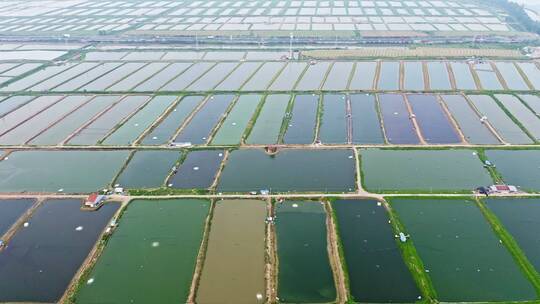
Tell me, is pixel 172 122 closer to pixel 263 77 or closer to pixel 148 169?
pixel 148 169

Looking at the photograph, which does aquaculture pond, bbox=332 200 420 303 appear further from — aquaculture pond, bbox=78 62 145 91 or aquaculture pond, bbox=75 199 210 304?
aquaculture pond, bbox=78 62 145 91

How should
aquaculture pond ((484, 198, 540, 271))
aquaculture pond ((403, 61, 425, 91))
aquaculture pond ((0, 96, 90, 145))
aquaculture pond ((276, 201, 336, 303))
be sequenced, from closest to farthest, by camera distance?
aquaculture pond ((276, 201, 336, 303))
aquaculture pond ((484, 198, 540, 271))
aquaculture pond ((0, 96, 90, 145))
aquaculture pond ((403, 61, 425, 91))

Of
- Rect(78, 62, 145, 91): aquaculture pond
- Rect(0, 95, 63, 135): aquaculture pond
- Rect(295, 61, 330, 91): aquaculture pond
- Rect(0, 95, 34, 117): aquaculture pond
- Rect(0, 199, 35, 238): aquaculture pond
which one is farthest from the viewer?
Rect(78, 62, 145, 91): aquaculture pond

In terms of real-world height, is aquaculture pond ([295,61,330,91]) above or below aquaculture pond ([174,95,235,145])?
above

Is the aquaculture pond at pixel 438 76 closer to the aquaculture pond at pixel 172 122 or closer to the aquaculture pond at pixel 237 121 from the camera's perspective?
the aquaculture pond at pixel 237 121

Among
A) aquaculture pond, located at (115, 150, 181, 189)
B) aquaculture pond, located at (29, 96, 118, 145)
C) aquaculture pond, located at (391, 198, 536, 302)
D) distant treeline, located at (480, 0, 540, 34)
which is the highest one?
distant treeline, located at (480, 0, 540, 34)

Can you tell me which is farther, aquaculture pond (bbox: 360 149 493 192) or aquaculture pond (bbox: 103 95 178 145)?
aquaculture pond (bbox: 103 95 178 145)

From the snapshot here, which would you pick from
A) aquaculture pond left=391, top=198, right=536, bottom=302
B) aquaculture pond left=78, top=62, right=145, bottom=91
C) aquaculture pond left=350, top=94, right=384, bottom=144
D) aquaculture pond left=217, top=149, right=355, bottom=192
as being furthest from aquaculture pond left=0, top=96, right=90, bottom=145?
aquaculture pond left=391, top=198, right=536, bottom=302

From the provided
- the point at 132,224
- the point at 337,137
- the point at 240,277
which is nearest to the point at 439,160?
the point at 337,137
